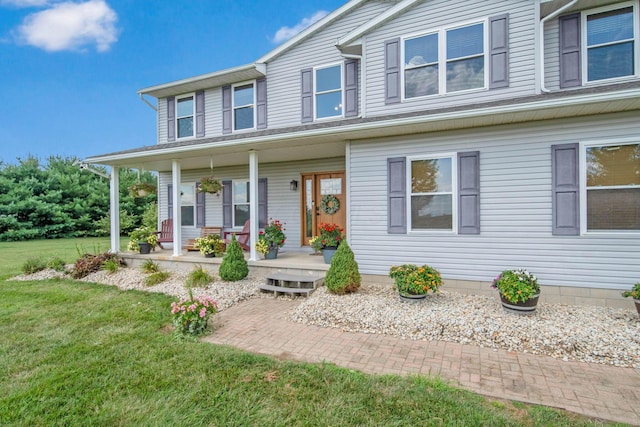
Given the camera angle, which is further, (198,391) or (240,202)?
(240,202)

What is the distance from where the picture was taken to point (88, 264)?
305 inches

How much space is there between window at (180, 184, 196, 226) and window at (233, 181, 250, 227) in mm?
1606

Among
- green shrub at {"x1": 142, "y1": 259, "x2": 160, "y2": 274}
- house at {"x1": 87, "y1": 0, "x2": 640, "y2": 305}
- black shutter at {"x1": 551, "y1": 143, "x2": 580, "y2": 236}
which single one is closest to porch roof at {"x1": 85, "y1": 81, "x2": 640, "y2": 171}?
house at {"x1": 87, "y1": 0, "x2": 640, "y2": 305}

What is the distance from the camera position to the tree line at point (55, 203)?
54.6 ft

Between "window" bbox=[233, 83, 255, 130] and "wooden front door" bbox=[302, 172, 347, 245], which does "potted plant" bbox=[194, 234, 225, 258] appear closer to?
"wooden front door" bbox=[302, 172, 347, 245]

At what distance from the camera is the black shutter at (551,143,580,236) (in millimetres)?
4910

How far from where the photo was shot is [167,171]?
10312 mm

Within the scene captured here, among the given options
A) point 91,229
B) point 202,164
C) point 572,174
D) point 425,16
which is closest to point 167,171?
point 202,164

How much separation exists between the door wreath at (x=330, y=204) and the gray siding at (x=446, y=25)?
2.53 meters

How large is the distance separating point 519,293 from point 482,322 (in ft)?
2.22

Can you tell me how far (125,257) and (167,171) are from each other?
310 cm

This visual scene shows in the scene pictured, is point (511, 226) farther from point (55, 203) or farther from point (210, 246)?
point (55, 203)

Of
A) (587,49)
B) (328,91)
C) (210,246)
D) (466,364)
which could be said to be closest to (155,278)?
(210,246)

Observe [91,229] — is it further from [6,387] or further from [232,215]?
[6,387]
